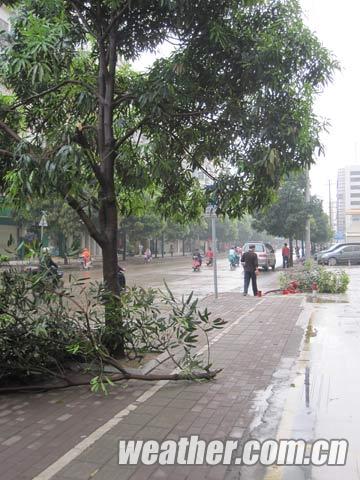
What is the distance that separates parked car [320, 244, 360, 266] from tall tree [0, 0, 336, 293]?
30.9 meters

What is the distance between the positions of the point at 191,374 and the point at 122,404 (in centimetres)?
113

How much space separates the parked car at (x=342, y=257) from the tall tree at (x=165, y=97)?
30.9 meters

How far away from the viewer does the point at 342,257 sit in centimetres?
3716

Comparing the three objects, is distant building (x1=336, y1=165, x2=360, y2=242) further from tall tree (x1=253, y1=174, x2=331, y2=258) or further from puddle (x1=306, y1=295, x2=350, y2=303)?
puddle (x1=306, y1=295, x2=350, y2=303)

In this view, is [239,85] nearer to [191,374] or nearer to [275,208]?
[191,374]

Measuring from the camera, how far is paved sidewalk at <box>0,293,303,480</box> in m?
4.04

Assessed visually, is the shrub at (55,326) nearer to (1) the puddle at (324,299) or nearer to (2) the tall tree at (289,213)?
(1) the puddle at (324,299)

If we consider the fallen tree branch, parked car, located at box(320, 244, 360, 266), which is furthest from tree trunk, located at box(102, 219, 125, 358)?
parked car, located at box(320, 244, 360, 266)

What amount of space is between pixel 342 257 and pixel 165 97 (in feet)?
109

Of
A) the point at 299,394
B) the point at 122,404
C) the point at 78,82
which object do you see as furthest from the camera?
the point at 78,82

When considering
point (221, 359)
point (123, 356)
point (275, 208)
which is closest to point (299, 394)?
point (221, 359)

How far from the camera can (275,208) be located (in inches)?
1363

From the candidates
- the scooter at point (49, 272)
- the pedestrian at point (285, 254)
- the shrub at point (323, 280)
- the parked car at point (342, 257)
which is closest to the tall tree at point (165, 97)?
the scooter at point (49, 272)

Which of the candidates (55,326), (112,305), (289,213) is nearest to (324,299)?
(112,305)
